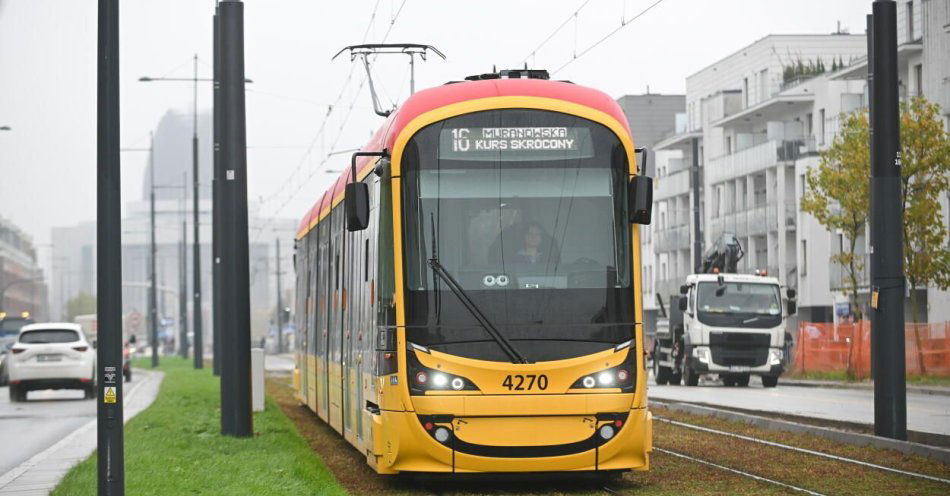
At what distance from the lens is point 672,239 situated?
9750 centimetres

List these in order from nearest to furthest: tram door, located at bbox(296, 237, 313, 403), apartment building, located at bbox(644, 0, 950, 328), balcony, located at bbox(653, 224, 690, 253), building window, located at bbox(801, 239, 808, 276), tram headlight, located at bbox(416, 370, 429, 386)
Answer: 1. tram headlight, located at bbox(416, 370, 429, 386)
2. tram door, located at bbox(296, 237, 313, 403)
3. apartment building, located at bbox(644, 0, 950, 328)
4. building window, located at bbox(801, 239, 808, 276)
5. balcony, located at bbox(653, 224, 690, 253)

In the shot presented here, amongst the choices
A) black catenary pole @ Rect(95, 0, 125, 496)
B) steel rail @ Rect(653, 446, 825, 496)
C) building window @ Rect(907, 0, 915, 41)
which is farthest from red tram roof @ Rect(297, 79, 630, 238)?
building window @ Rect(907, 0, 915, 41)

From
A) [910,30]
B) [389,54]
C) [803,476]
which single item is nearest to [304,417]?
[389,54]

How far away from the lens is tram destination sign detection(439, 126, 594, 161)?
1432 cm

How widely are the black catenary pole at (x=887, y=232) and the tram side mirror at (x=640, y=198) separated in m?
4.99

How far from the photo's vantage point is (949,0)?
57344 millimetres

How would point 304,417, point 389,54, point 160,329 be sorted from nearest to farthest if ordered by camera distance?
point 389,54, point 304,417, point 160,329

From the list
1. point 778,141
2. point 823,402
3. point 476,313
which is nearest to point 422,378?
point 476,313

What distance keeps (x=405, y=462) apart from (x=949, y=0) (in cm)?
4769

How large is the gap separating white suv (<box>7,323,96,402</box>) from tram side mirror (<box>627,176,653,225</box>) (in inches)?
→ 1042

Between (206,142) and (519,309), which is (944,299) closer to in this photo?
(519,309)

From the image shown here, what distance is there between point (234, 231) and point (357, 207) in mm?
7826

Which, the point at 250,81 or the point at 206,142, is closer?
the point at 250,81

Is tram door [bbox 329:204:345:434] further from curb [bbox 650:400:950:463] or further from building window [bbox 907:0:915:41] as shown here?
building window [bbox 907:0:915:41]
